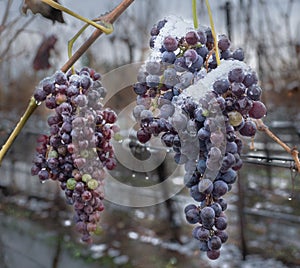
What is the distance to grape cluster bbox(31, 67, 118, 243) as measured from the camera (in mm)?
475

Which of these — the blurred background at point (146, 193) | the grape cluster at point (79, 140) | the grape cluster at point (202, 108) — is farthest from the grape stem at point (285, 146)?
the blurred background at point (146, 193)

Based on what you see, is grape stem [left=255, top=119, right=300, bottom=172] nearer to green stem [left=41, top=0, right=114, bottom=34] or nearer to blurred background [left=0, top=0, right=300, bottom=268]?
green stem [left=41, top=0, right=114, bottom=34]

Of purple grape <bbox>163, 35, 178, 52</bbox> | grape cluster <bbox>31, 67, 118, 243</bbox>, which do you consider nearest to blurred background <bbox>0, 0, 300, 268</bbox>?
grape cluster <bbox>31, 67, 118, 243</bbox>

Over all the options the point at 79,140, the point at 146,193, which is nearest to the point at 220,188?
the point at 79,140

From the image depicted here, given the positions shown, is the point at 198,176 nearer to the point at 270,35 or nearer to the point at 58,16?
the point at 58,16

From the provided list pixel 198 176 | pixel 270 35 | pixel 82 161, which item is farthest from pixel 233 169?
pixel 270 35

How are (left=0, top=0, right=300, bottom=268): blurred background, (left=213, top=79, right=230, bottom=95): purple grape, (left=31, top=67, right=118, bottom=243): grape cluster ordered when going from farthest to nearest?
(left=0, top=0, right=300, bottom=268): blurred background
(left=31, top=67, right=118, bottom=243): grape cluster
(left=213, top=79, right=230, bottom=95): purple grape

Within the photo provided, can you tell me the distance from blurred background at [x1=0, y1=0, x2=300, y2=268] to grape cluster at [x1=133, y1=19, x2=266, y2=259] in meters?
1.63

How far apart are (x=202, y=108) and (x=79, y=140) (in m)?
0.17

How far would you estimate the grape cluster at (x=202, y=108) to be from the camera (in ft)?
1.22

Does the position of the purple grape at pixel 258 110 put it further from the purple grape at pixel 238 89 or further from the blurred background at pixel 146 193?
the blurred background at pixel 146 193

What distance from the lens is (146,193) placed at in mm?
3631

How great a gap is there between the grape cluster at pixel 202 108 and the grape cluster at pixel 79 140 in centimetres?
8

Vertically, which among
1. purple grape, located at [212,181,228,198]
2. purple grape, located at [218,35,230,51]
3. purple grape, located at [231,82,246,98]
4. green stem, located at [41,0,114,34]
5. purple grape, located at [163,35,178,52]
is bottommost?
purple grape, located at [212,181,228,198]
